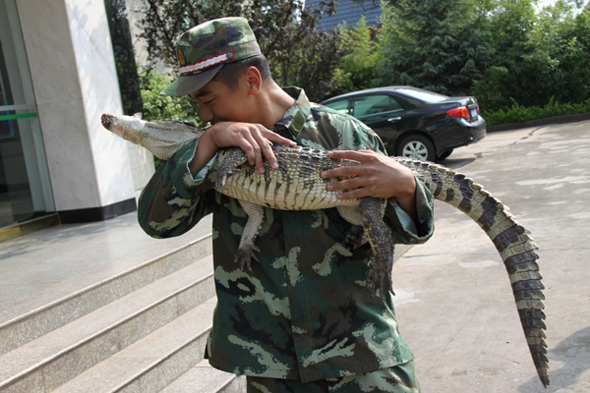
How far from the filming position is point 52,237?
6195 millimetres

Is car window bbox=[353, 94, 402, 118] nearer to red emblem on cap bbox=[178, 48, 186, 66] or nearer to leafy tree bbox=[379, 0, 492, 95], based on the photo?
red emblem on cap bbox=[178, 48, 186, 66]

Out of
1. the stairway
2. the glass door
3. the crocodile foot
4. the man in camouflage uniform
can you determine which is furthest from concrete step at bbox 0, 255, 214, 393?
the glass door

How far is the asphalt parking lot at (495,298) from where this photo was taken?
321 centimetres

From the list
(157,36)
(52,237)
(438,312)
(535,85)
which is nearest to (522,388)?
(438,312)

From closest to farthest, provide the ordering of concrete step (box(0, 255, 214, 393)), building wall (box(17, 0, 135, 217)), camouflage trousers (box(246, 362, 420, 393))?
1. camouflage trousers (box(246, 362, 420, 393))
2. concrete step (box(0, 255, 214, 393))
3. building wall (box(17, 0, 135, 217))

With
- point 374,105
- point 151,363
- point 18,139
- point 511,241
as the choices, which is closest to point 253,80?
point 511,241

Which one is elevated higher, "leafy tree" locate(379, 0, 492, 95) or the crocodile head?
"leafy tree" locate(379, 0, 492, 95)

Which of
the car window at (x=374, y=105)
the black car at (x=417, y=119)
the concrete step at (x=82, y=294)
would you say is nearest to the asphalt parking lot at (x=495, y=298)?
the concrete step at (x=82, y=294)

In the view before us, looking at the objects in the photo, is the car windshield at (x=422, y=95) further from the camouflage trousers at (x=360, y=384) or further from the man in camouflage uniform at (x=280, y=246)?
the camouflage trousers at (x=360, y=384)

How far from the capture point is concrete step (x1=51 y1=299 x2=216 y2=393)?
305 centimetres

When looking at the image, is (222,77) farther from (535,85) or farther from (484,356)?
(535,85)

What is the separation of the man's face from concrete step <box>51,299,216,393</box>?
6.21ft

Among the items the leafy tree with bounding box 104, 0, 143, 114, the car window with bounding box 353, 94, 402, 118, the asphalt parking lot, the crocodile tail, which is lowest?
the asphalt parking lot

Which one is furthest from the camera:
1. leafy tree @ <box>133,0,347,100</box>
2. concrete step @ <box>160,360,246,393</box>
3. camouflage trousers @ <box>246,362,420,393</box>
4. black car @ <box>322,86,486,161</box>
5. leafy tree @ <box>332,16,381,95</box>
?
leafy tree @ <box>332,16,381,95</box>
